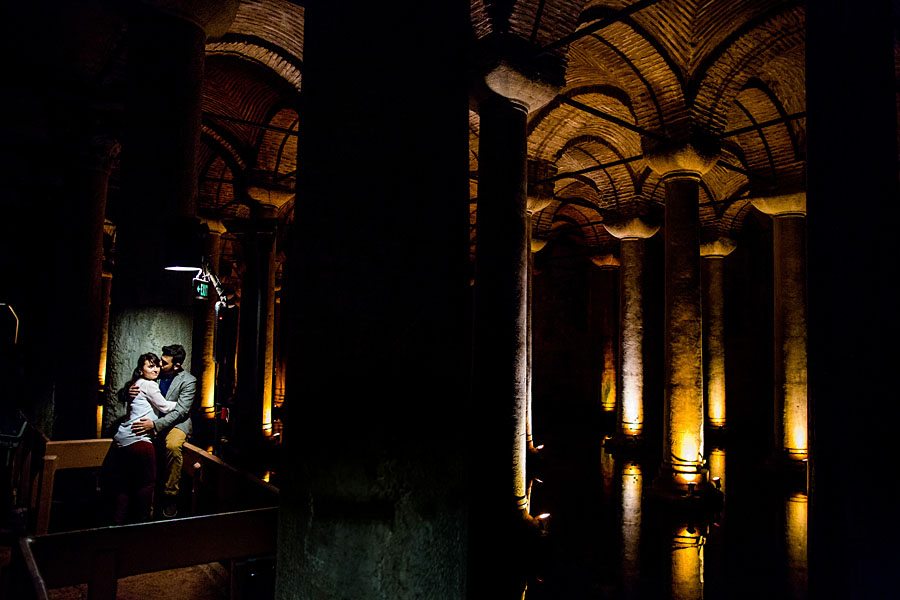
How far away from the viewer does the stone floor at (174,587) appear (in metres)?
3.70

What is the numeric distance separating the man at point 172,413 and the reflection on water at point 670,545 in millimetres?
2985

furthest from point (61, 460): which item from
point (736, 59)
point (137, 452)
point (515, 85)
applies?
point (736, 59)

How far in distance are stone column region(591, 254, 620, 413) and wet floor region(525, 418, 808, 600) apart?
27.8 ft

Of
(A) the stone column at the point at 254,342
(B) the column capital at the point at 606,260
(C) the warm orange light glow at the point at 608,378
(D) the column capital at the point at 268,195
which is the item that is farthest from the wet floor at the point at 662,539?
(B) the column capital at the point at 606,260

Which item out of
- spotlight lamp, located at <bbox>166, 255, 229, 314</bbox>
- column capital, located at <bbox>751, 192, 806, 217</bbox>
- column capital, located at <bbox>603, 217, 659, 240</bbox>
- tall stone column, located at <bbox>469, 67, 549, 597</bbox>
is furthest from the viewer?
column capital, located at <bbox>603, 217, 659, 240</bbox>

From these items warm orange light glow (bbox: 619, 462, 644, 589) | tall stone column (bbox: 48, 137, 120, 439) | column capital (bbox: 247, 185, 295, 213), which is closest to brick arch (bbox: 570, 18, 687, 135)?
warm orange light glow (bbox: 619, 462, 644, 589)

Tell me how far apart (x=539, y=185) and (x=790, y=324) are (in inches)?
182

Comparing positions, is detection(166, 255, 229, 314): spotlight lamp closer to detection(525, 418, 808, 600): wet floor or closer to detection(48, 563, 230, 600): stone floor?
detection(48, 563, 230, 600): stone floor

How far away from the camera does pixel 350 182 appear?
1.60 m

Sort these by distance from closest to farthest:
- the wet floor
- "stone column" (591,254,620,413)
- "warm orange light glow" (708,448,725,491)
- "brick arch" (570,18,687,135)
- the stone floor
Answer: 1. the stone floor
2. the wet floor
3. "brick arch" (570,18,687,135)
4. "warm orange light glow" (708,448,725,491)
5. "stone column" (591,254,620,413)

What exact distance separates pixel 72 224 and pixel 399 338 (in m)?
7.86

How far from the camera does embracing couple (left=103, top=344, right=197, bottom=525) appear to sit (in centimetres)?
422

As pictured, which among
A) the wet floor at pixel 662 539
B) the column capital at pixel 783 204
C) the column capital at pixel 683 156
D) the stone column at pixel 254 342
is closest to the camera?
the wet floor at pixel 662 539

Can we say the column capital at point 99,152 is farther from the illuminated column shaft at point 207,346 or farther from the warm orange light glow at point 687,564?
the warm orange light glow at point 687,564
